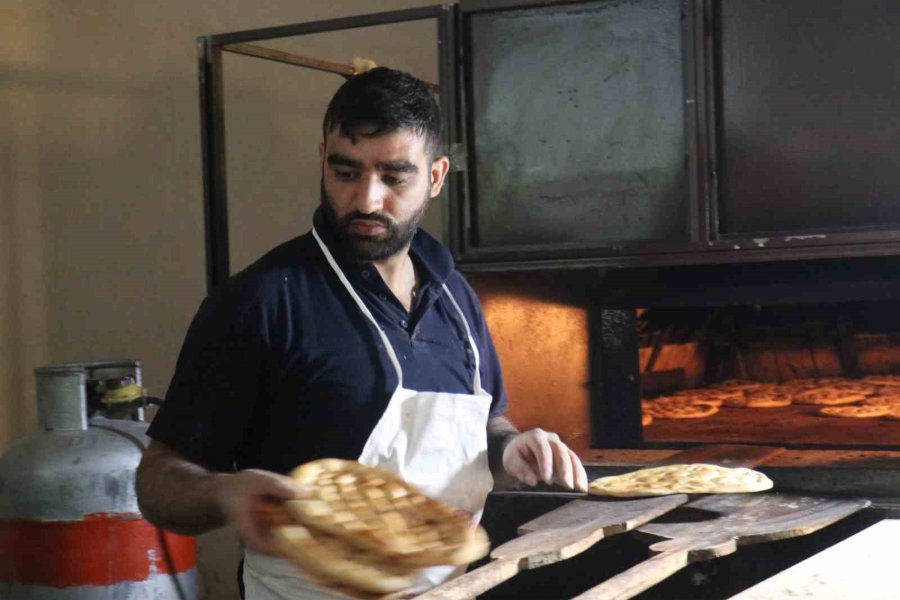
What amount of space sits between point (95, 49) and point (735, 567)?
294 cm

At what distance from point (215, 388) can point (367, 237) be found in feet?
1.26

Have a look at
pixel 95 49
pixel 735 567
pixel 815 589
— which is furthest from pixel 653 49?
pixel 95 49

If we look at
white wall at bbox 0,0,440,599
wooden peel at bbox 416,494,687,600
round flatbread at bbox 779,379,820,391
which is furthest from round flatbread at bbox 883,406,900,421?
white wall at bbox 0,0,440,599

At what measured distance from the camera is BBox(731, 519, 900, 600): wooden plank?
1.99 meters

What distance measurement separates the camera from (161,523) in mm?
1899

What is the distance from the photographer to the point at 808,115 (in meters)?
3.04

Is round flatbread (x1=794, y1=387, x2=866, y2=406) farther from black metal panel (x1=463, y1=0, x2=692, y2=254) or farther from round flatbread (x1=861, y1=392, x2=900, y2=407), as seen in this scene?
black metal panel (x1=463, y1=0, x2=692, y2=254)

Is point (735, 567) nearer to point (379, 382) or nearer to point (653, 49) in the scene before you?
point (379, 382)

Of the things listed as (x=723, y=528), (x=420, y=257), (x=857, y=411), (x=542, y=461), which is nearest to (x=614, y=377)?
(x=857, y=411)

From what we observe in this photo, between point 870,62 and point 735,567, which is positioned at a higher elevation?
point 870,62

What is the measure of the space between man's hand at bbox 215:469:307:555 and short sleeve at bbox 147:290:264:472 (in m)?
0.34

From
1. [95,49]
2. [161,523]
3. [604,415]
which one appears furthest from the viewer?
[95,49]

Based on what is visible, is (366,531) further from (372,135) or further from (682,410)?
(682,410)

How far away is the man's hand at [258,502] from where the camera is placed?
5.16ft
